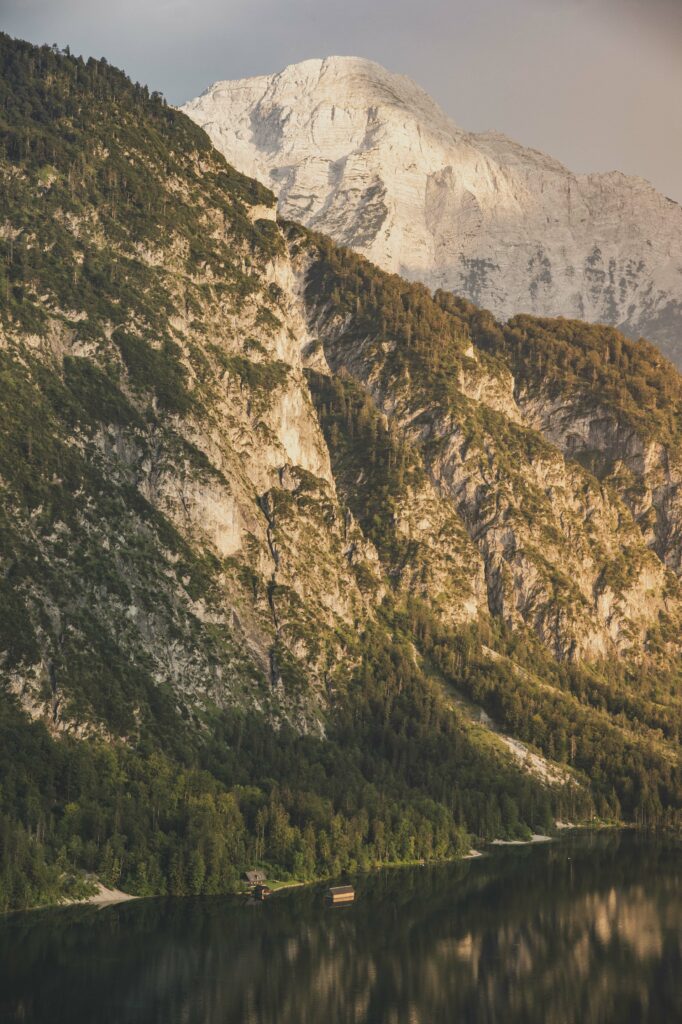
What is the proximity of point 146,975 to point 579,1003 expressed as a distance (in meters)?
52.1

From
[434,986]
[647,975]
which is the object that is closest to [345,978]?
[434,986]

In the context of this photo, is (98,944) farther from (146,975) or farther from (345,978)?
(345,978)

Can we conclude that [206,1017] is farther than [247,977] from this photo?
No

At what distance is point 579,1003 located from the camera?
7156 inches

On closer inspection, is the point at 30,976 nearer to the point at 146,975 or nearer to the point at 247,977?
the point at 146,975

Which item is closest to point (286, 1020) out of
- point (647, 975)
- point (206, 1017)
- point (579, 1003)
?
point (206, 1017)

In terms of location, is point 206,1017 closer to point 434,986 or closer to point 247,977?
point 247,977

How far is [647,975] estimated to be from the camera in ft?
636

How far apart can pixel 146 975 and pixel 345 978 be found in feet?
80.3

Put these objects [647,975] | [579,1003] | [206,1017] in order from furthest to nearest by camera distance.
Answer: [647,975] < [579,1003] < [206,1017]

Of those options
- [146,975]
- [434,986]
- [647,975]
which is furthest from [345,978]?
[647,975]

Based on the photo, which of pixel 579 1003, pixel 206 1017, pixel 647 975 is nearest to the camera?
pixel 206 1017

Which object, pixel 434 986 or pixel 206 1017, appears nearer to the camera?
pixel 206 1017

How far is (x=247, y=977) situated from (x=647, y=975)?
166 ft
